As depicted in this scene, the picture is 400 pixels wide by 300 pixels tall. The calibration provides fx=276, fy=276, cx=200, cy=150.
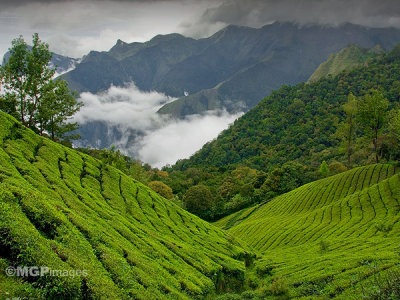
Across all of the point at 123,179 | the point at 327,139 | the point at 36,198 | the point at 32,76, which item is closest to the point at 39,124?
the point at 32,76

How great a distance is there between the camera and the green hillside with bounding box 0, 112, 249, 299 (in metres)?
14.2

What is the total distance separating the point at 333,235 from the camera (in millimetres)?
48969

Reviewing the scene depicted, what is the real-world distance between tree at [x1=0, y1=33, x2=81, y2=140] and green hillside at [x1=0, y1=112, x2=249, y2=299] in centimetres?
1447

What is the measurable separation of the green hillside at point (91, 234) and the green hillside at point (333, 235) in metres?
7.57

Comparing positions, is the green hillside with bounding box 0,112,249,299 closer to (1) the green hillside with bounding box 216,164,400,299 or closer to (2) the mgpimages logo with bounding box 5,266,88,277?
(2) the mgpimages logo with bounding box 5,266,88,277

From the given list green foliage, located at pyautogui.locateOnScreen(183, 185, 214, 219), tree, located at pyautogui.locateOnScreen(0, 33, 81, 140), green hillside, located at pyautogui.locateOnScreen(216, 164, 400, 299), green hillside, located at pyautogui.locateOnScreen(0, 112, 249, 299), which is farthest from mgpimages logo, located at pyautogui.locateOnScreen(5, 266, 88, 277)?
green foliage, located at pyautogui.locateOnScreen(183, 185, 214, 219)

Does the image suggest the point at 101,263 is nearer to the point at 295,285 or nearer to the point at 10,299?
the point at 10,299

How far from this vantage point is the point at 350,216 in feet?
188

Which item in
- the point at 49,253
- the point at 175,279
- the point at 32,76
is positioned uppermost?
the point at 32,76

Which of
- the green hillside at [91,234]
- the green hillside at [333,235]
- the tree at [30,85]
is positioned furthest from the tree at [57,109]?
the green hillside at [333,235]

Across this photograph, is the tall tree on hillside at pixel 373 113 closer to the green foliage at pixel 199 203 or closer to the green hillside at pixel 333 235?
the green hillside at pixel 333 235

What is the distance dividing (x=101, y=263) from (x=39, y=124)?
43149 millimetres

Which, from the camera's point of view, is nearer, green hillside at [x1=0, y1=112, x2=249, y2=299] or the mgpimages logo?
the mgpimages logo

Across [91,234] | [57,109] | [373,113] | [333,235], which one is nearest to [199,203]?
[373,113]
